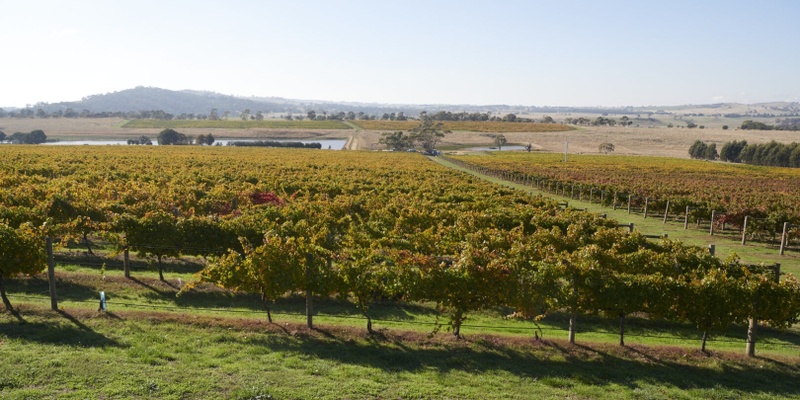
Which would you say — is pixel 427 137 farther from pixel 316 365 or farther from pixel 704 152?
pixel 316 365

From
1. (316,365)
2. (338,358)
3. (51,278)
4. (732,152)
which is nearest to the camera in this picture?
(316,365)

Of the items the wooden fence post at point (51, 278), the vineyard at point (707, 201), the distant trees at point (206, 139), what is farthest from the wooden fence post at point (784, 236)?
the distant trees at point (206, 139)

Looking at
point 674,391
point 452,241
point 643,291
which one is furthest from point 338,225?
point 674,391

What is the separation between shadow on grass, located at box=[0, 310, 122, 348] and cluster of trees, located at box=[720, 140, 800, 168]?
4869 inches

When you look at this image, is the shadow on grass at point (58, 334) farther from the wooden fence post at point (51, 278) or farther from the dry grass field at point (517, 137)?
the dry grass field at point (517, 137)

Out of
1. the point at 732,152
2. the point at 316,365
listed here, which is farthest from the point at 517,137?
the point at 316,365

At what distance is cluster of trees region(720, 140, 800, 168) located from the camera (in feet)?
335

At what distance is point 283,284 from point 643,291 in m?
9.38

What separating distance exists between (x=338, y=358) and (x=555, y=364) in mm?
5129

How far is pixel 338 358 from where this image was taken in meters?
11.8

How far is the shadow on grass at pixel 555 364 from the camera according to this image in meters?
11.3

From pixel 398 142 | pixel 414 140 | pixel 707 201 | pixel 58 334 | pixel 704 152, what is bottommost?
pixel 58 334

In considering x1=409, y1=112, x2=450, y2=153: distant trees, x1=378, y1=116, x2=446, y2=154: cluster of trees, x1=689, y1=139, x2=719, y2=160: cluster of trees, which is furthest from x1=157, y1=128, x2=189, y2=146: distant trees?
x1=689, y1=139, x2=719, y2=160: cluster of trees

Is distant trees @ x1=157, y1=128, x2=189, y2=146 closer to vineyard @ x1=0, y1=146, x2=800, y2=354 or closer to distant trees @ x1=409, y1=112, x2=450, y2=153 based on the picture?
distant trees @ x1=409, y1=112, x2=450, y2=153
